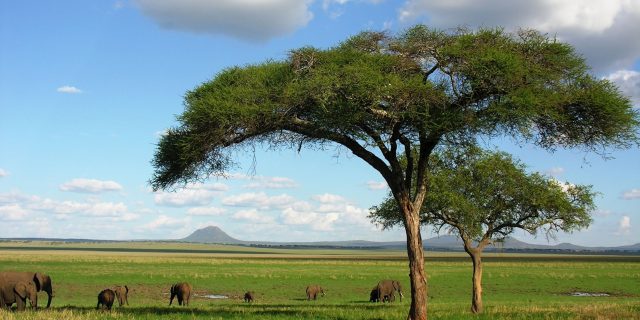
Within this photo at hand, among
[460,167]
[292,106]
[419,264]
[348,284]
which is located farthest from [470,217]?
[348,284]

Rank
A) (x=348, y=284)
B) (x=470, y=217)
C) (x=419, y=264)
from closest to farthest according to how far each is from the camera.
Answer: (x=419, y=264) → (x=470, y=217) → (x=348, y=284)

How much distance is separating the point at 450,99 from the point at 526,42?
11.5 feet

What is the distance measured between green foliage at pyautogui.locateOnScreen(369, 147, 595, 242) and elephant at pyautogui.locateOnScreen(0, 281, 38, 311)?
742 inches

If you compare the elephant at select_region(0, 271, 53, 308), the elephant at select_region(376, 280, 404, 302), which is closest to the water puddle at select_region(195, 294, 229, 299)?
the elephant at select_region(376, 280, 404, 302)

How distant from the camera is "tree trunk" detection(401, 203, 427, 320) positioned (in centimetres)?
2003

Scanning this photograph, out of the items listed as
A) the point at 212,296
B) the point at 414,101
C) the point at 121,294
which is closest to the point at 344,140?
the point at 414,101

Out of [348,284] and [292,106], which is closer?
[292,106]

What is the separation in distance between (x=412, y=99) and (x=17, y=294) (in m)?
18.7

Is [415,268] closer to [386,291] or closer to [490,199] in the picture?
[490,199]

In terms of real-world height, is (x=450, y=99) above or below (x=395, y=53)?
below

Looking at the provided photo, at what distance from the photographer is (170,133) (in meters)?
24.4

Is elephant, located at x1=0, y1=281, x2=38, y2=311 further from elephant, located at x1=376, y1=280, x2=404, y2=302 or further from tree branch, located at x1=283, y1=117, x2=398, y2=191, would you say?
elephant, located at x1=376, y1=280, x2=404, y2=302

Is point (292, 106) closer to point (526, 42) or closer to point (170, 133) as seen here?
point (170, 133)

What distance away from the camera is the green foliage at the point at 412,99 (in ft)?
65.2
